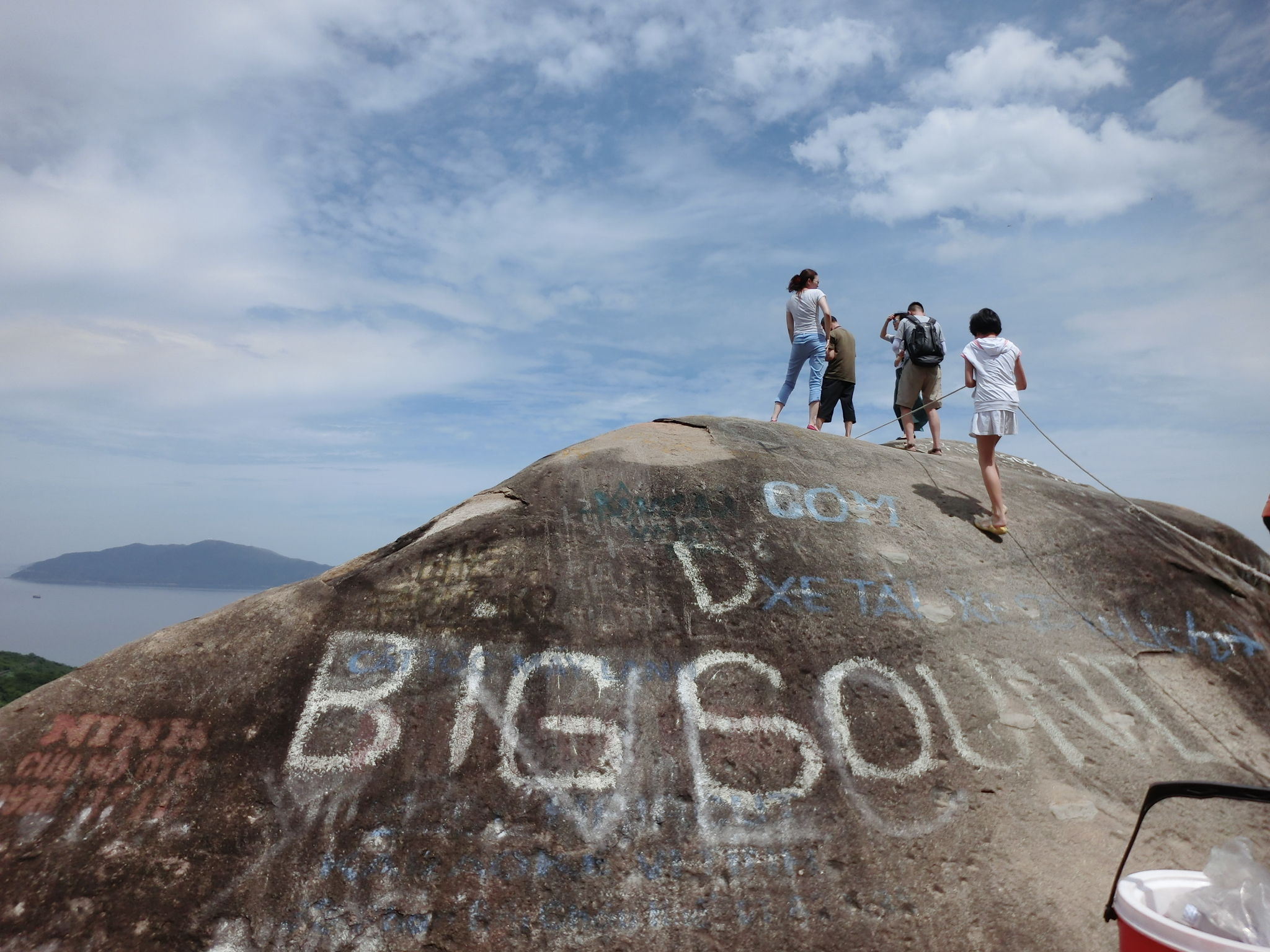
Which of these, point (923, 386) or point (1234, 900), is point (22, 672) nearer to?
point (923, 386)

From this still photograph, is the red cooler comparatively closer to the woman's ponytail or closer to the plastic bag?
the plastic bag

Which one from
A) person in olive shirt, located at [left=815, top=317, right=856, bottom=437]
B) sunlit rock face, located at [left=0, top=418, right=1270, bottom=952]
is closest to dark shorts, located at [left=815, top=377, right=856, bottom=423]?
person in olive shirt, located at [left=815, top=317, right=856, bottom=437]

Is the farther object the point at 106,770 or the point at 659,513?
the point at 659,513

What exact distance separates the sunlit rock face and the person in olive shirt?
9.79 feet

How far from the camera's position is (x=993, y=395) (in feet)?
18.4

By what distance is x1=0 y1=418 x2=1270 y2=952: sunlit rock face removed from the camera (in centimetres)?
338

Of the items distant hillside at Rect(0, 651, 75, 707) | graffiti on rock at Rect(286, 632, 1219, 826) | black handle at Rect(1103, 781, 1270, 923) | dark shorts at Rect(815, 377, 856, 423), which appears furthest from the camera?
distant hillside at Rect(0, 651, 75, 707)

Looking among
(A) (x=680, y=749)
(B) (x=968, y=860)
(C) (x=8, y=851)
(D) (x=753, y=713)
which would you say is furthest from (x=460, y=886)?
(B) (x=968, y=860)

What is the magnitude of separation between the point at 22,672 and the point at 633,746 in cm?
2108

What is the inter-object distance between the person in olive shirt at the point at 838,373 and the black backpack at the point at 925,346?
0.74 metres

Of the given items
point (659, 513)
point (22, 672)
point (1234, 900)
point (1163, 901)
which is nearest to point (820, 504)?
point (659, 513)

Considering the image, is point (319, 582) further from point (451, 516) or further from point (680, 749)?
point (680, 749)

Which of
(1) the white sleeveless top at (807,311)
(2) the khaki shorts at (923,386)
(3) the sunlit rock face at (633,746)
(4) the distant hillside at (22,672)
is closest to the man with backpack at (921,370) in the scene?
(2) the khaki shorts at (923,386)

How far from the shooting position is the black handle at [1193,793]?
1902 millimetres
